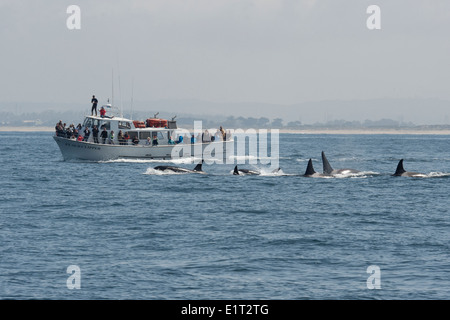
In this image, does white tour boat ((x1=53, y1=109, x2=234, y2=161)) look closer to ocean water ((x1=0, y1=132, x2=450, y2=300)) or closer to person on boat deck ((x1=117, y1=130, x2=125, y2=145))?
person on boat deck ((x1=117, y1=130, x2=125, y2=145))

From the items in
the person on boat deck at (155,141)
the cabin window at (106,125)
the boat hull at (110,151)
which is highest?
the cabin window at (106,125)

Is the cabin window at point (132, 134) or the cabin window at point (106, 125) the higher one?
the cabin window at point (106, 125)

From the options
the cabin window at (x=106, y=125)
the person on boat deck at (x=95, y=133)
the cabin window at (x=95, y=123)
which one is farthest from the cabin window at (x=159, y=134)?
the person on boat deck at (x=95, y=133)

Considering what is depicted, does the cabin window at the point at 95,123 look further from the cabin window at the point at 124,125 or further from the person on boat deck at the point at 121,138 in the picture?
the person on boat deck at the point at 121,138

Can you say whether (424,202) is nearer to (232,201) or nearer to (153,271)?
(232,201)

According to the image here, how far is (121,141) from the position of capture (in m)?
68.4

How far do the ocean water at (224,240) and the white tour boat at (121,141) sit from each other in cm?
1960

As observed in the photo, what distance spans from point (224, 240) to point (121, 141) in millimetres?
43854

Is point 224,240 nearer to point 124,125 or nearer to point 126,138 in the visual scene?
point 126,138

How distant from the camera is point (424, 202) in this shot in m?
38.2

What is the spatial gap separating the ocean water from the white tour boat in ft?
64.3

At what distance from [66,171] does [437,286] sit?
44.8 m

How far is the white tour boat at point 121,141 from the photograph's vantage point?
221 feet
